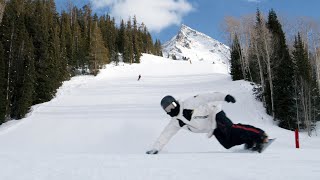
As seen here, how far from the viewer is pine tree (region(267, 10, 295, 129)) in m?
31.1

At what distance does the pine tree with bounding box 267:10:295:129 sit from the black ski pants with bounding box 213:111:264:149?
25.9 meters

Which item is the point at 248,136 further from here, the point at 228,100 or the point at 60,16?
the point at 60,16

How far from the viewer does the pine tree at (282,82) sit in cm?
3108

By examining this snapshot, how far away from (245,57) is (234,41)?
360cm

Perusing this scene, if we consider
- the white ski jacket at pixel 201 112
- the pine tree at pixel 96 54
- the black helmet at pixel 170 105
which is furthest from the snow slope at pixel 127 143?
the pine tree at pixel 96 54

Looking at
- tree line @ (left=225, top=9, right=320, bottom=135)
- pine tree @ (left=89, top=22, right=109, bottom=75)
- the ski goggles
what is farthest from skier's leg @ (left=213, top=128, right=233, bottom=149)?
pine tree @ (left=89, top=22, right=109, bottom=75)

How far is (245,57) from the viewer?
148 feet

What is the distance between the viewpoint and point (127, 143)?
20.8 m

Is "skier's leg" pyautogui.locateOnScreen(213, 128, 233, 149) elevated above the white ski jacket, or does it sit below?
below

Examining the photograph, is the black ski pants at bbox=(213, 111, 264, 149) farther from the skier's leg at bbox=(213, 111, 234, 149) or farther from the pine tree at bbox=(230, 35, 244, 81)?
the pine tree at bbox=(230, 35, 244, 81)

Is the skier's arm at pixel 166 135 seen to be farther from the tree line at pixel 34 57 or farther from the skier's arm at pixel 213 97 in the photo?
the tree line at pixel 34 57

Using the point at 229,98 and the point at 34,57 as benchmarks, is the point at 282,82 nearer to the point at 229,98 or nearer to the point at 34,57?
the point at 34,57

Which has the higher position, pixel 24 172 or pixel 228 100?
pixel 228 100

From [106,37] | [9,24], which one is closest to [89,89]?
[9,24]
